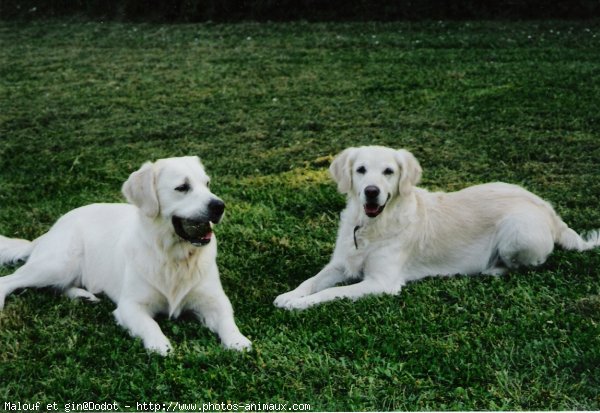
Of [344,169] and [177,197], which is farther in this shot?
[344,169]

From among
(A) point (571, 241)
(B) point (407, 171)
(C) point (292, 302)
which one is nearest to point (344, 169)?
(B) point (407, 171)

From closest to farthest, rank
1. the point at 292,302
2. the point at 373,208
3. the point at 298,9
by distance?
1. the point at 292,302
2. the point at 373,208
3. the point at 298,9

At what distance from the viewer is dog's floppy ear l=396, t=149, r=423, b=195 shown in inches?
187

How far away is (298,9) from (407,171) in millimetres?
13047

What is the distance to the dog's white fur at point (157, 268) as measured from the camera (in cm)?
401

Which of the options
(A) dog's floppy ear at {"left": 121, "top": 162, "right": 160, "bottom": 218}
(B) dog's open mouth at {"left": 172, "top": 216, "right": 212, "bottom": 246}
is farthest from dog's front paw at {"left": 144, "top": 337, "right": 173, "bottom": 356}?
(A) dog's floppy ear at {"left": 121, "top": 162, "right": 160, "bottom": 218}

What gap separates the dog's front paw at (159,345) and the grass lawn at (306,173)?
0.24 ft

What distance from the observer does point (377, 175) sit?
15.3 feet

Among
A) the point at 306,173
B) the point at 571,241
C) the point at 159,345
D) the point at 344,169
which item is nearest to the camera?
the point at 159,345

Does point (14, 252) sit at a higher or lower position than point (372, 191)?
lower

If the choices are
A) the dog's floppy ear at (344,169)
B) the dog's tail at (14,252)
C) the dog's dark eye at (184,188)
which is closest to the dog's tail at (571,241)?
the dog's floppy ear at (344,169)

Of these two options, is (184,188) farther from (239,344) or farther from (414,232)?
(414,232)

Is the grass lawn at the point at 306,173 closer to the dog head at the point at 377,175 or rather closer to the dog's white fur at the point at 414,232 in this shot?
the dog's white fur at the point at 414,232

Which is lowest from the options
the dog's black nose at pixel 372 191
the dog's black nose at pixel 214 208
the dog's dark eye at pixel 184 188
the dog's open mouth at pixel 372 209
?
the dog's open mouth at pixel 372 209
